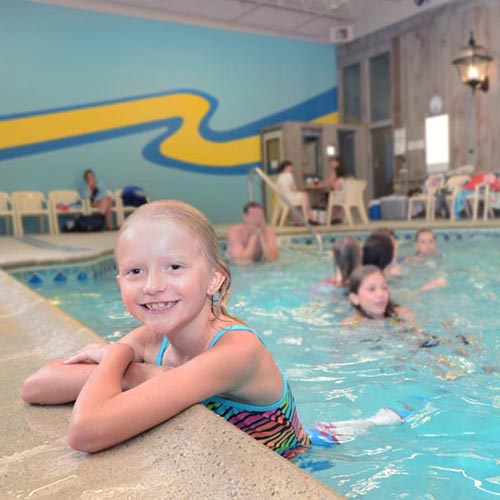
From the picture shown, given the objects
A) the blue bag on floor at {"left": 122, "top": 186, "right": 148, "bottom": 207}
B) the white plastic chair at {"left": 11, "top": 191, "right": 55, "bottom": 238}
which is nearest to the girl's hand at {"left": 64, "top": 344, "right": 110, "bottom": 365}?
the white plastic chair at {"left": 11, "top": 191, "right": 55, "bottom": 238}

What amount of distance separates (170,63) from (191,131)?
4.93 feet

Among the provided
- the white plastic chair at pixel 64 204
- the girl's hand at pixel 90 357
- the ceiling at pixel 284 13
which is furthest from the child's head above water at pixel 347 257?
the ceiling at pixel 284 13

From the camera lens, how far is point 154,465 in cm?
96

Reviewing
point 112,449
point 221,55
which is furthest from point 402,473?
point 221,55

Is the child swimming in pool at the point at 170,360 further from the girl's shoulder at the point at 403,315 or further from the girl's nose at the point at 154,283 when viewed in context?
the girl's shoulder at the point at 403,315

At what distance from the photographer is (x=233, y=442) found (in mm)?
986

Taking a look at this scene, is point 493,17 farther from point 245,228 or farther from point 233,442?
point 233,442

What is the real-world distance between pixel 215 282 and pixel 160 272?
15cm

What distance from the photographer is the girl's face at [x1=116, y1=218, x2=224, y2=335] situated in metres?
1.09

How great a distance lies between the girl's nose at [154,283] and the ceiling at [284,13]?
36.2 feet

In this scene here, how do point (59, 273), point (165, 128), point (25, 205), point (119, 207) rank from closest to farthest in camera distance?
point (59, 273)
point (25, 205)
point (119, 207)
point (165, 128)

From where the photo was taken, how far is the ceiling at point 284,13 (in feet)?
36.6

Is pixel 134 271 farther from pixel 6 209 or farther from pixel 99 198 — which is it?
pixel 99 198

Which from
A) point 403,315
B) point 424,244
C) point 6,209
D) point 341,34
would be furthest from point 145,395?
point 341,34
